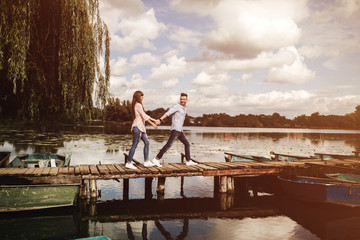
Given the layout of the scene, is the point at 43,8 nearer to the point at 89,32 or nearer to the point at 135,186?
the point at 89,32

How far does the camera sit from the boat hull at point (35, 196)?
9164mm

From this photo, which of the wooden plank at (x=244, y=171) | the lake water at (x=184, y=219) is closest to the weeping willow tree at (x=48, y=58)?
the lake water at (x=184, y=219)

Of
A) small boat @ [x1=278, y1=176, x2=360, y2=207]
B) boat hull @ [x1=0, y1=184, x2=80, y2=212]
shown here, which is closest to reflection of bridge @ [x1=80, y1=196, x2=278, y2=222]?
boat hull @ [x1=0, y1=184, x2=80, y2=212]

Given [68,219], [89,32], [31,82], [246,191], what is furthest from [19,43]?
[246,191]

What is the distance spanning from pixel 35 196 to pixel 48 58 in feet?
15.0

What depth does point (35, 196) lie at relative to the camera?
9.55 m

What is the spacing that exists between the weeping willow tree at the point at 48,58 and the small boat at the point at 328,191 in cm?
870

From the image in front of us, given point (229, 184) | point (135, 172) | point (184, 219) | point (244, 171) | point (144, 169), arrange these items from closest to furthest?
point (184, 219)
point (135, 172)
point (144, 169)
point (244, 171)
point (229, 184)

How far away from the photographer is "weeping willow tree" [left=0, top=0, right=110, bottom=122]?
9070 millimetres

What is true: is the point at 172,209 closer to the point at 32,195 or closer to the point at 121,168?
the point at 121,168

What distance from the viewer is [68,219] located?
9.89 m

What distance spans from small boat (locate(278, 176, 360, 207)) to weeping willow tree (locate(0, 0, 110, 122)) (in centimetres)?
870

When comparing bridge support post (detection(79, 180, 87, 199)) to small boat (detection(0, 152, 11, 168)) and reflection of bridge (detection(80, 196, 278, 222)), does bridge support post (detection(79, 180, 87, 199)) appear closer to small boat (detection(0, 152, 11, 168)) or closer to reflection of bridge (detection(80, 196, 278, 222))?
reflection of bridge (detection(80, 196, 278, 222))

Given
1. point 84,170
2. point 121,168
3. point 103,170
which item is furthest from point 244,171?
point 84,170
